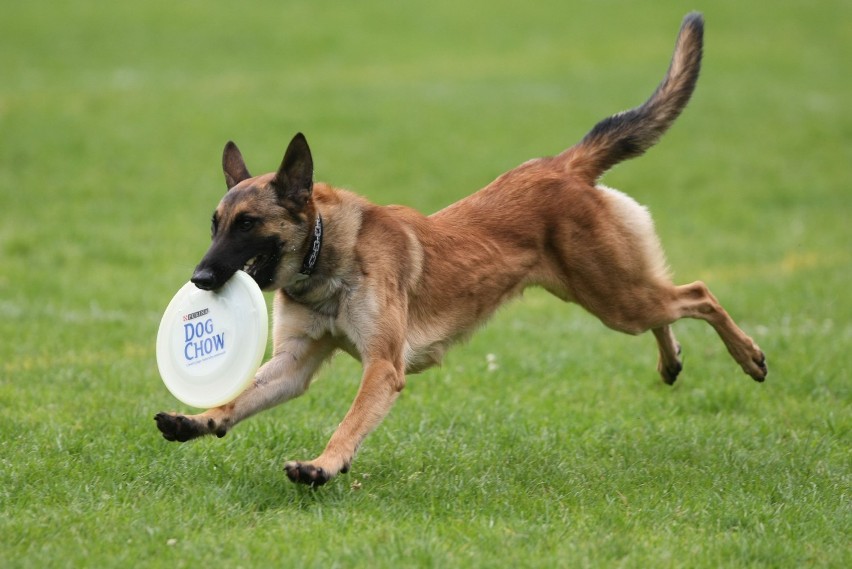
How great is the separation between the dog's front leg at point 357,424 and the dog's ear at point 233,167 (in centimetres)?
140

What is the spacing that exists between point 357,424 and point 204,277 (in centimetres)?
110

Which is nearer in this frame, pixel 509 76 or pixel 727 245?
pixel 727 245

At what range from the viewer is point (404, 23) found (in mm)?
29250

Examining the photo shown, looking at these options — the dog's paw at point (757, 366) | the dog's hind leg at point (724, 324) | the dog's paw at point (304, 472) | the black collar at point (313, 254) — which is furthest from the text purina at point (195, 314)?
the dog's paw at point (757, 366)

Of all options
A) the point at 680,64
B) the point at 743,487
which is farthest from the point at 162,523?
the point at 680,64

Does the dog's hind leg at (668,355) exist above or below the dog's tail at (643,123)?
below

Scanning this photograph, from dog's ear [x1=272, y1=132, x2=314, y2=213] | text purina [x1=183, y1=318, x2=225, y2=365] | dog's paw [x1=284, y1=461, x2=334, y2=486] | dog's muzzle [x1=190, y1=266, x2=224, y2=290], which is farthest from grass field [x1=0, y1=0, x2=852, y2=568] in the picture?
→ dog's ear [x1=272, y1=132, x2=314, y2=213]

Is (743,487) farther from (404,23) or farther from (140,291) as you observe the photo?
(404,23)

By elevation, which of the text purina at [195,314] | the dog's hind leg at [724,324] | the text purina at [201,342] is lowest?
the dog's hind leg at [724,324]

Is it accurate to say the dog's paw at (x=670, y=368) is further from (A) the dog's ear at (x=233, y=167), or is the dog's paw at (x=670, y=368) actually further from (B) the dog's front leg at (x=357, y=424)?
(A) the dog's ear at (x=233, y=167)

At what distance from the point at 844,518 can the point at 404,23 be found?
25.3 meters

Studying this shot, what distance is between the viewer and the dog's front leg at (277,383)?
19.2 ft

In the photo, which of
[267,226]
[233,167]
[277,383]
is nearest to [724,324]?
[277,383]

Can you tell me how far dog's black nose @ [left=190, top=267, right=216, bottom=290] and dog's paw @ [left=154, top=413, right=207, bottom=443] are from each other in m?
0.68
